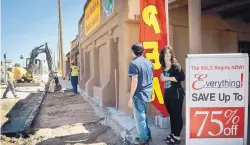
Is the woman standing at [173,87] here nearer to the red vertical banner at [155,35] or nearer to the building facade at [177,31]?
the red vertical banner at [155,35]

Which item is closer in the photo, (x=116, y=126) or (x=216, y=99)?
(x=216, y=99)

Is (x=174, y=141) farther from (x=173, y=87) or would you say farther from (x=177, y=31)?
(x=177, y=31)

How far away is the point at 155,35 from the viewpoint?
17.0 ft

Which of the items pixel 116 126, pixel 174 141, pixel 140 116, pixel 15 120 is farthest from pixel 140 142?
pixel 15 120

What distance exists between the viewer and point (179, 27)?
7.03 metres

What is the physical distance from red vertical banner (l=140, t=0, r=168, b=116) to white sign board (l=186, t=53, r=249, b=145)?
57.3 inches

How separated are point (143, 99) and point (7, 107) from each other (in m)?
9.47

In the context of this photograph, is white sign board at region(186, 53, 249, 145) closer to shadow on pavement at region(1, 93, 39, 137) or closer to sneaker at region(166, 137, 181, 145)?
sneaker at region(166, 137, 181, 145)

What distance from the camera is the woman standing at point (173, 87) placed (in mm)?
4059

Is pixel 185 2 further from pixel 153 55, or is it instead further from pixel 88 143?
pixel 88 143

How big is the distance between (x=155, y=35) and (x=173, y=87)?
149 cm

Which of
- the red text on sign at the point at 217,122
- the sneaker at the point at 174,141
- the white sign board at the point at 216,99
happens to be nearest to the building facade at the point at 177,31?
the white sign board at the point at 216,99

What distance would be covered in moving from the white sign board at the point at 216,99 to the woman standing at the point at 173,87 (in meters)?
0.43

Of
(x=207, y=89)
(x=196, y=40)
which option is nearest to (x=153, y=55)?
(x=196, y=40)
